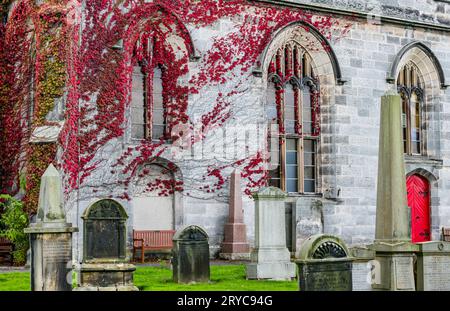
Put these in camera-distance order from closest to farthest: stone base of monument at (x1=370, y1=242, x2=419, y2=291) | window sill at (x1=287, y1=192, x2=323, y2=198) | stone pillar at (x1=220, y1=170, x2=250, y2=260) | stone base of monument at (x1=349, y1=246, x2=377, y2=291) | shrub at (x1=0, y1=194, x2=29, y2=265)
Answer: stone base of monument at (x1=349, y1=246, x2=377, y2=291)
stone base of monument at (x1=370, y1=242, x2=419, y2=291)
shrub at (x1=0, y1=194, x2=29, y2=265)
stone pillar at (x1=220, y1=170, x2=250, y2=260)
window sill at (x1=287, y1=192, x2=323, y2=198)

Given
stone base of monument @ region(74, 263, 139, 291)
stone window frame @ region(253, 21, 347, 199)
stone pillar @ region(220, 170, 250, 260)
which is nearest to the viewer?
stone base of monument @ region(74, 263, 139, 291)

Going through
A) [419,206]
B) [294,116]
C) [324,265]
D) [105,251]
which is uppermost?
[294,116]

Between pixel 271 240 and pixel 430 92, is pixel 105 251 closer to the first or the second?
pixel 271 240

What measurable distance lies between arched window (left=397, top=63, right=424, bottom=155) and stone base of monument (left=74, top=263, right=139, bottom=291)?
45.1 feet

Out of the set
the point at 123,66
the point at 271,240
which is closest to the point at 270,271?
the point at 271,240

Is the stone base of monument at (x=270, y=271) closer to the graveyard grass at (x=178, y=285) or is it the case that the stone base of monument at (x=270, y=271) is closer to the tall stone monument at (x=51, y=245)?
the graveyard grass at (x=178, y=285)

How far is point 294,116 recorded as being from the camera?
77.8 ft

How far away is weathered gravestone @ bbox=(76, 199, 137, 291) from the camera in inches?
547

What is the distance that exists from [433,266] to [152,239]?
341 inches

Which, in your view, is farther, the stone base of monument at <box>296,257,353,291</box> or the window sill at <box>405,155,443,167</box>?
the window sill at <box>405,155,443,167</box>

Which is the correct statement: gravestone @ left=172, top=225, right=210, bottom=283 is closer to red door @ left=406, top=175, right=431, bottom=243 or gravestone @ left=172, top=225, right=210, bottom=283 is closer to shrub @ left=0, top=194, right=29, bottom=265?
→ shrub @ left=0, top=194, right=29, bottom=265

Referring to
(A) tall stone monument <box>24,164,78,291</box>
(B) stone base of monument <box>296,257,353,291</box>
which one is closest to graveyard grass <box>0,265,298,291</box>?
(A) tall stone monument <box>24,164,78,291</box>

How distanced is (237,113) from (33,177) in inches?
228

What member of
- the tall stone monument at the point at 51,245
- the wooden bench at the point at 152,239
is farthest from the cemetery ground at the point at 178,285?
the wooden bench at the point at 152,239
